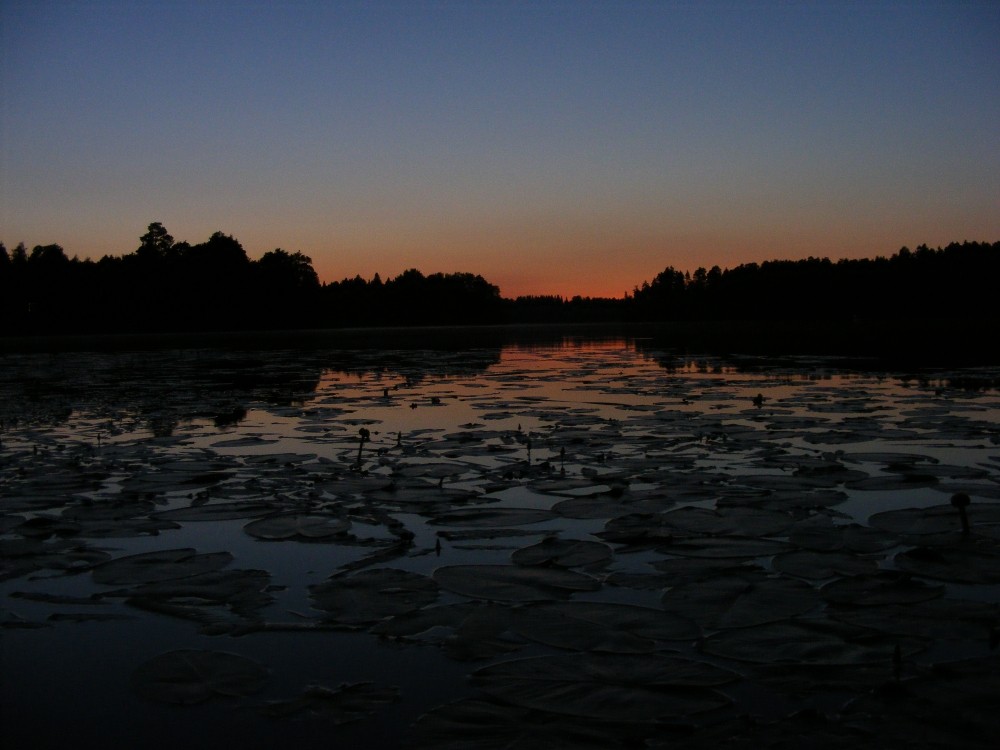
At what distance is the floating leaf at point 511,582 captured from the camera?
3.61 metres

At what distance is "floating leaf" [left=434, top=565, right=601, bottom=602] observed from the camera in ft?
11.8

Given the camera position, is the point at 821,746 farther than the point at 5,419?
No

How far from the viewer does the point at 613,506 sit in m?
5.24

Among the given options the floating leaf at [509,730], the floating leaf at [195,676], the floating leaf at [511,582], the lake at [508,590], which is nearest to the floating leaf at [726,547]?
the lake at [508,590]

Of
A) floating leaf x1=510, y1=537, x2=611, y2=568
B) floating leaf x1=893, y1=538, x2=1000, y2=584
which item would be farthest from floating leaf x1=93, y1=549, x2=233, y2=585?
floating leaf x1=893, y1=538, x2=1000, y2=584

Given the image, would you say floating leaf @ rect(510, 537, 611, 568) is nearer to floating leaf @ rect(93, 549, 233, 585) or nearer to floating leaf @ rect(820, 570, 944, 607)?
floating leaf @ rect(820, 570, 944, 607)

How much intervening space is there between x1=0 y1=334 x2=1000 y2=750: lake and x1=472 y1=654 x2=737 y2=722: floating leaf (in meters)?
0.01

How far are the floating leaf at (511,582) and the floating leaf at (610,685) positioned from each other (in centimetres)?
69

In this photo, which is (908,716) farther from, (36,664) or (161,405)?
(161,405)

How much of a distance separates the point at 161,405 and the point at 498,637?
10.9 metres

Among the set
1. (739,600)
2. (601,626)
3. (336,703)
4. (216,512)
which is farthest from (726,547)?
(216,512)

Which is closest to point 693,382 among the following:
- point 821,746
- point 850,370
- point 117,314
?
point 850,370

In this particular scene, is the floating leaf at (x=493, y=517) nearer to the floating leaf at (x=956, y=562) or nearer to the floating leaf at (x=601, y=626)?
the floating leaf at (x=601, y=626)

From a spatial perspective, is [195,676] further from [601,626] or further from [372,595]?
[601,626]
